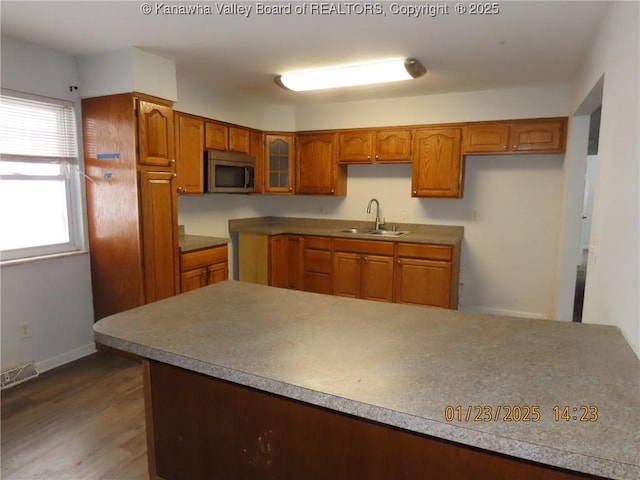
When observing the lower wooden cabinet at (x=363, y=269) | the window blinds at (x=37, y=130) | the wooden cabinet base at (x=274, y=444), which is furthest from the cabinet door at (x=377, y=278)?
the wooden cabinet base at (x=274, y=444)

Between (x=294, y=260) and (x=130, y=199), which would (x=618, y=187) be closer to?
(x=130, y=199)

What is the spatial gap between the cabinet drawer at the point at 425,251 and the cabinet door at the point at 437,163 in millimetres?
587

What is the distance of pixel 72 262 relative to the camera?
128 inches

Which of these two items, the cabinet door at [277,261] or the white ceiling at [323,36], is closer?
the white ceiling at [323,36]

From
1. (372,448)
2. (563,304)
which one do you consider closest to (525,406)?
(372,448)

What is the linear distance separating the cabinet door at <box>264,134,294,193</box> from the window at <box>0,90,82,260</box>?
6.90ft

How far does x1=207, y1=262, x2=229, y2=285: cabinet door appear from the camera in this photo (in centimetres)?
379

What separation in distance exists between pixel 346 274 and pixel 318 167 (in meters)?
1.33

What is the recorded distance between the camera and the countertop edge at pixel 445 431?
0.79 m

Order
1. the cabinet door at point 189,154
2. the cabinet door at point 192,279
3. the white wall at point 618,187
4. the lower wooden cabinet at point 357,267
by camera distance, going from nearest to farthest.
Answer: the white wall at point 618,187
the cabinet door at point 192,279
the cabinet door at point 189,154
the lower wooden cabinet at point 357,267

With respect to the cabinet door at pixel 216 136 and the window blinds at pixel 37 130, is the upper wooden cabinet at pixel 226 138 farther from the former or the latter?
the window blinds at pixel 37 130

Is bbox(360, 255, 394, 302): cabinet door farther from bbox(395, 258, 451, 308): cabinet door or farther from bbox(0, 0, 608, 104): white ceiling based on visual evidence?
bbox(0, 0, 608, 104): white ceiling

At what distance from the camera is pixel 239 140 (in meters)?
4.37

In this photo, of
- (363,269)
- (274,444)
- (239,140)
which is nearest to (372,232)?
(363,269)
